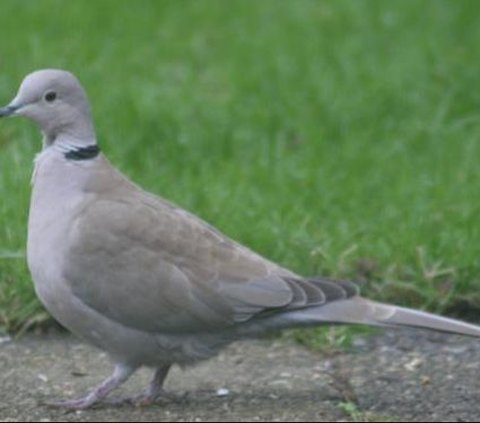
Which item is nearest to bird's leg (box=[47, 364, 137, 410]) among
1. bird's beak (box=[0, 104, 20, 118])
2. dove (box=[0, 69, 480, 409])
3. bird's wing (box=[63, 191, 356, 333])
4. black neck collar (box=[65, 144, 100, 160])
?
dove (box=[0, 69, 480, 409])

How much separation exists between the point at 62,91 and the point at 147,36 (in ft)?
11.4

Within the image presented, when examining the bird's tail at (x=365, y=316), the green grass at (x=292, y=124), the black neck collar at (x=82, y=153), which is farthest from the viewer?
the green grass at (x=292, y=124)

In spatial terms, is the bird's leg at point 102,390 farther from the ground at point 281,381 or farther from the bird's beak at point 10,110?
the bird's beak at point 10,110

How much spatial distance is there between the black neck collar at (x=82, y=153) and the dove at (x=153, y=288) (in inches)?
2.6

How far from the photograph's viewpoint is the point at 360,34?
916 cm

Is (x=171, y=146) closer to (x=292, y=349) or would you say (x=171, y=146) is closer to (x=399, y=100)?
(x=399, y=100)

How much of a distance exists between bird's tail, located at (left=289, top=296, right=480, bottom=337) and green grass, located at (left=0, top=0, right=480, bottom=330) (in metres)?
0.95

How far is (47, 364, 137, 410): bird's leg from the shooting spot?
17.9ft

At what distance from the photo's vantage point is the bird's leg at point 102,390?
5.45m

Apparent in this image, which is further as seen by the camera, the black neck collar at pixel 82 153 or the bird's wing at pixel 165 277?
the black neck collar at pixel 82 153

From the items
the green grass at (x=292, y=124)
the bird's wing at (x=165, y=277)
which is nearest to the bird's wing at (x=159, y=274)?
the bird's wing at (x=165, y=277)

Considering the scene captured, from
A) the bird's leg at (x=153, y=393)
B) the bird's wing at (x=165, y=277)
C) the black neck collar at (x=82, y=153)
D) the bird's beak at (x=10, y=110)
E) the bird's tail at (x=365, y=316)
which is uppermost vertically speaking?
the bird's beak at (x=10, y=110)

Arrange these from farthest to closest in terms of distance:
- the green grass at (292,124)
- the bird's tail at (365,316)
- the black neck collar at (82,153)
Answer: the green grass at (292,124) < the black neck collar at (82,153) < the bird's tail at (365,316)

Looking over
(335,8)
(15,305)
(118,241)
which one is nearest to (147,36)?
(335,8)
